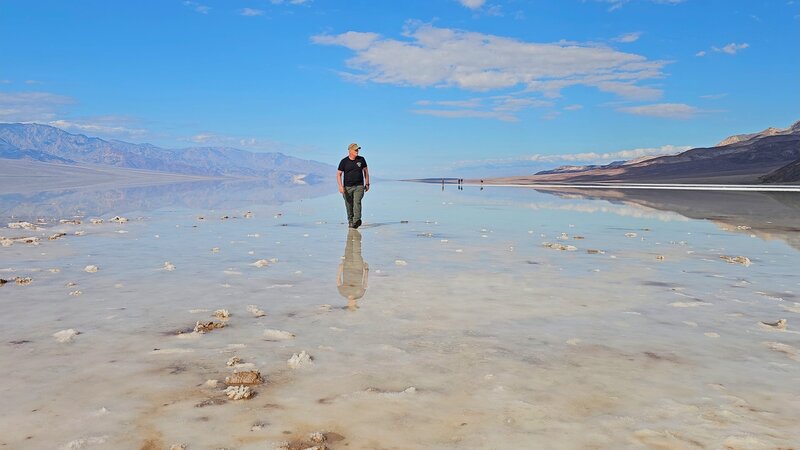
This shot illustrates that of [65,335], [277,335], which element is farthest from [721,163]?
[65,335]

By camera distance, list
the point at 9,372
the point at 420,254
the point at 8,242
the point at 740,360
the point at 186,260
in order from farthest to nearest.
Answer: the point at 8,242 < the point at 420,254 < the point at 186,260 < the point at 740,360 < the point at 9,372

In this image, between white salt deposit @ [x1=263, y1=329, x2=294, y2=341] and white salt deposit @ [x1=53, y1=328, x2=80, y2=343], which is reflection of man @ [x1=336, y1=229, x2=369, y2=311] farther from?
white salt deposit @ [x1=53, y1=328, x2=80, y2=343]

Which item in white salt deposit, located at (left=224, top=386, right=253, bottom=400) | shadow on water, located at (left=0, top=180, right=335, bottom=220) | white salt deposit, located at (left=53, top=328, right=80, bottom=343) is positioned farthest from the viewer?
shadow on water, located at (left=0, top=180, right=335, bottom=220)

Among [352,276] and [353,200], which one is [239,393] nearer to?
[352,276]

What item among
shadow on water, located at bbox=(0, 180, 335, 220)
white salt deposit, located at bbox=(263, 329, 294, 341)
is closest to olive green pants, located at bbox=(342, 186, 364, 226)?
white salt deposit, located at bbox=(263, 329, 294, 341)

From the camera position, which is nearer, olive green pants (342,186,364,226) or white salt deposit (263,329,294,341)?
white salt deposit (263,329,294,341)

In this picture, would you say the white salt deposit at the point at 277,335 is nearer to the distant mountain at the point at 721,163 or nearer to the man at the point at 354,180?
the man at the point at 354,180

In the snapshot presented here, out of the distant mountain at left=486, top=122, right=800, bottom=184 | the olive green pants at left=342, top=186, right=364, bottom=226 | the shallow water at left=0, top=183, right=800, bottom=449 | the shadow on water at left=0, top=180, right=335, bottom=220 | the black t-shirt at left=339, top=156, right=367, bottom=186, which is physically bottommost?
the shallow water at left=0, top=183, right=800, bottom=449

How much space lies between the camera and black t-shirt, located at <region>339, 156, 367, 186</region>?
59.2 ft

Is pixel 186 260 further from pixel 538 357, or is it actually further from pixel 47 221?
pixel 47 221

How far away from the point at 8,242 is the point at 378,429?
511 inches

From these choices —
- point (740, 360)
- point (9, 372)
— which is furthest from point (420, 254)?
point (9, 372)

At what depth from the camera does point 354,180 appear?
18.1 m

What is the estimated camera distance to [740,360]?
5.03 m
